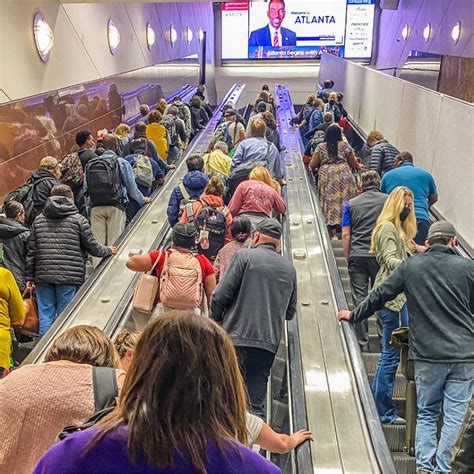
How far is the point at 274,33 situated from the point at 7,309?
911 inches

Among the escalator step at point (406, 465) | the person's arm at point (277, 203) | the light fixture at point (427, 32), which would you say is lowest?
Result: the escalator step at point (406, 465)

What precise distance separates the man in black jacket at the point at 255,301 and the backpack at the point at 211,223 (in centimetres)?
141

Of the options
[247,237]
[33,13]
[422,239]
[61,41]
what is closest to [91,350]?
[247,237]

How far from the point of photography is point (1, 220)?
15.1 feet

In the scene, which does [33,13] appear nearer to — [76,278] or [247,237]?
[76,278]

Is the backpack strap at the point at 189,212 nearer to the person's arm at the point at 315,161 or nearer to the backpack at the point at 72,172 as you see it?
the backpack at the point at 72,172

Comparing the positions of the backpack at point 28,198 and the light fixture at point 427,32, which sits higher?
the light fixture at point 427,32

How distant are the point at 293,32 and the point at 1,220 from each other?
874 inches

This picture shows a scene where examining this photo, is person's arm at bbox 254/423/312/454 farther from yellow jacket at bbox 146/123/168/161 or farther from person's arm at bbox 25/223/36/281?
yellow jacket at bbox 146/123/168/161

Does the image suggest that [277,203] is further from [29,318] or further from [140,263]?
[29,318]

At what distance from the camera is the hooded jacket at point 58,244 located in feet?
15.0

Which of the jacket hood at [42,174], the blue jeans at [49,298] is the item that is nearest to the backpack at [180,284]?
the blue jeans at [49,298]

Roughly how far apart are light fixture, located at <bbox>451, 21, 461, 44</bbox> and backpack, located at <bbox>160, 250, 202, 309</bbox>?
11.6 metres

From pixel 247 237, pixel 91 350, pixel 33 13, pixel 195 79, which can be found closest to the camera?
pixel 91 350
